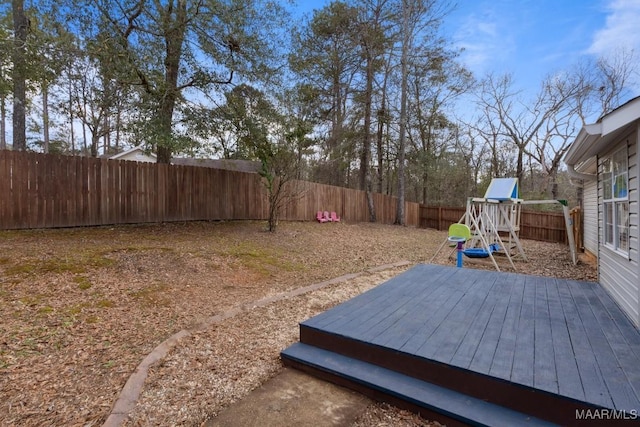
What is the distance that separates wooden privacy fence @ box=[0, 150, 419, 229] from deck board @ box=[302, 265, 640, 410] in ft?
19.8

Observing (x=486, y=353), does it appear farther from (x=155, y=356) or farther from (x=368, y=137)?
(x=368, y=137)

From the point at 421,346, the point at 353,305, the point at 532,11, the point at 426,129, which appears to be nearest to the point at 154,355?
the point at 353,305

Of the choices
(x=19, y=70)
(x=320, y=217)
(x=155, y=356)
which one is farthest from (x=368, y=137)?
(x=155, y=356)

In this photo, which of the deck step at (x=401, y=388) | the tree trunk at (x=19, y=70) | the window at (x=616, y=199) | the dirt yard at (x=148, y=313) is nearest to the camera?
the deck step at (x=401, y=388)

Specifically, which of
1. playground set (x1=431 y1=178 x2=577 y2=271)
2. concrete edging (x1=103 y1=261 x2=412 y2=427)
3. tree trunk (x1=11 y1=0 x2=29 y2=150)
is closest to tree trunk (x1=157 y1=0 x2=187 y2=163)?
tree trunk (x1=11 y1=0 x2=29 y2=150)

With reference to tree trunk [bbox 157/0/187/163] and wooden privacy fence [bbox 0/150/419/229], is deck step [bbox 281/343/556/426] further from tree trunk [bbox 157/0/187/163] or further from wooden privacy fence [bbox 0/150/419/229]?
wooden privacy fence [bbox 0/150/419/229]

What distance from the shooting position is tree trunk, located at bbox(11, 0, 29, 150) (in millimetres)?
5164

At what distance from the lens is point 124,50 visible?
5.74 metres

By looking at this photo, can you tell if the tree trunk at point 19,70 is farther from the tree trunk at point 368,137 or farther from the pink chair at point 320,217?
the tree trunk at point 368,137

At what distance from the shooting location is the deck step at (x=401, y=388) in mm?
1862

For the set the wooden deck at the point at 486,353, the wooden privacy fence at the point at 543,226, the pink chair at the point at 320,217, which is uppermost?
the pink chair at the point at 320,217

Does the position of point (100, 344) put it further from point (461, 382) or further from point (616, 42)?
point (616, 42)

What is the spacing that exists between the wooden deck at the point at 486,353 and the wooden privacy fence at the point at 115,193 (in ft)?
19.9

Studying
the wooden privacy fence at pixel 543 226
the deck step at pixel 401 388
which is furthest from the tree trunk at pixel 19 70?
the wooden privacy fence at pixel 543 226
